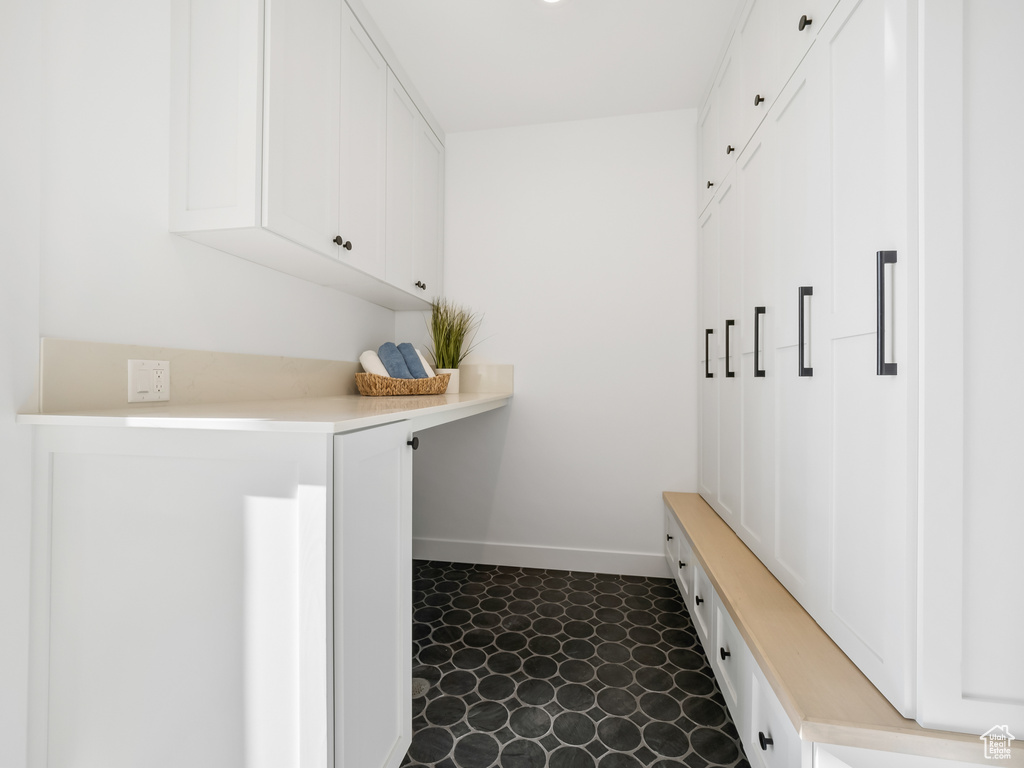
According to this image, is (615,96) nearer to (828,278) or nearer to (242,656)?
(828,278)

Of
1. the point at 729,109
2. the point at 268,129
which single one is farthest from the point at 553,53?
the point at 268,129

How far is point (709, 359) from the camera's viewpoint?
2.20 meters

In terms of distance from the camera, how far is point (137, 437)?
35.2 inches

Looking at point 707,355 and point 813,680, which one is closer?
point 813,680

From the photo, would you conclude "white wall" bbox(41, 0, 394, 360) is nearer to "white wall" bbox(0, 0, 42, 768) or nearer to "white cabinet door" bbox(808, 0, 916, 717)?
"white wall" bbox(0, 0, 42, 768)

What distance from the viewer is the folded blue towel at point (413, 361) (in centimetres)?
231

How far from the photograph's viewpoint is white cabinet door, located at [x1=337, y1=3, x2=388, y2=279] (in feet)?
5.42

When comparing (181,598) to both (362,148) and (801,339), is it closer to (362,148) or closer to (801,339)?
(801,339)

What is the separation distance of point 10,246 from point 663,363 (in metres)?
2.33

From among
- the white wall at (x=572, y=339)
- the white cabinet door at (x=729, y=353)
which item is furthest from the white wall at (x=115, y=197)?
the white cabinet door at (x=729, y=353)

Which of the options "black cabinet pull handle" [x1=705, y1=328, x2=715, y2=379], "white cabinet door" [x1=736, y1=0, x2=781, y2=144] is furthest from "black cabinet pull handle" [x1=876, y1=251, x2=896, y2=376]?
"black cabinet pull handle" [x1=705, y1=328, x2=715, y2=379]

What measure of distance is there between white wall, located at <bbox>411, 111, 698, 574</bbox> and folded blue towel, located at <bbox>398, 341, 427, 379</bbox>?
44 cm

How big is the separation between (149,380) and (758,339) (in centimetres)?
173

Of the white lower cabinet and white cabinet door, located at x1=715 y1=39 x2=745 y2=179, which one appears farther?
white cabinet door, located at x1=715 y1=39 x2=745 y2=179
